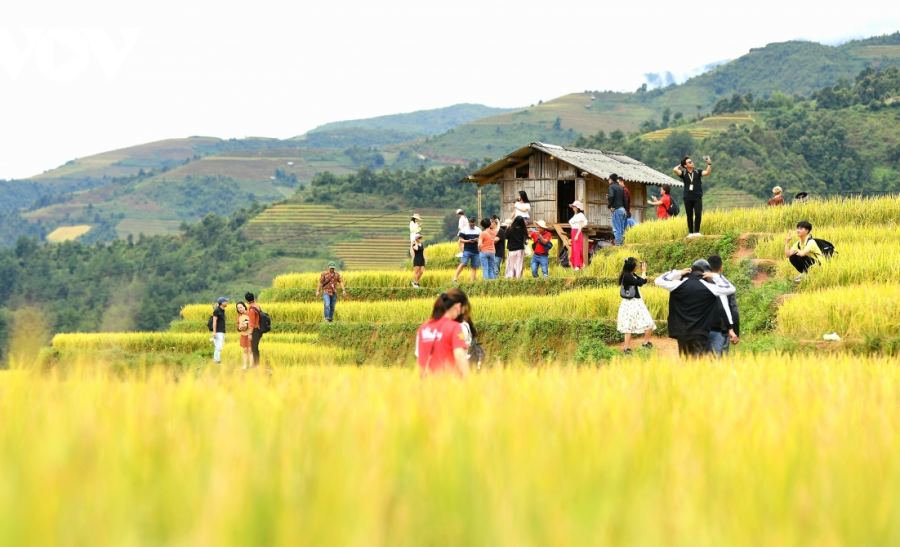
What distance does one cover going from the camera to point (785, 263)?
1850 centimetres

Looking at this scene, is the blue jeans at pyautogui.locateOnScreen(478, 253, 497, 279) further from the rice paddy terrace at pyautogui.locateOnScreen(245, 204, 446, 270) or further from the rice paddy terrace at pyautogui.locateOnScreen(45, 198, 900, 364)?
the rice paddy terrace at pyautogui.locateOnScreen(245, 204, 446, 270)

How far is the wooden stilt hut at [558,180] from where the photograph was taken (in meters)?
31.5

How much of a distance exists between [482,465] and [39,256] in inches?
4636

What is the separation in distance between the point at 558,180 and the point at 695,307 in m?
21.5

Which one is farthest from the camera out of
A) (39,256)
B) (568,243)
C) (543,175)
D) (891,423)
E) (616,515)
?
(39,256)

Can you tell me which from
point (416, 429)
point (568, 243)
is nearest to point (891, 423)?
point (416, 429)

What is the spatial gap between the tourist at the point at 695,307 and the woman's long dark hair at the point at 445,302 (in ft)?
12.2

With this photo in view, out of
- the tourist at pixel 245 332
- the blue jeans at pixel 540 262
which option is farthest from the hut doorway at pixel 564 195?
the tourist at pixel 245 332

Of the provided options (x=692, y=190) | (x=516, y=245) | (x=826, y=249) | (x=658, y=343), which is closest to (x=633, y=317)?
(x=658, y=343)

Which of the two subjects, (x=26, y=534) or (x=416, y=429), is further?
(x=416, y=429)

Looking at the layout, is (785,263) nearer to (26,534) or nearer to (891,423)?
(891,423)

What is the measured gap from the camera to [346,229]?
106562mm

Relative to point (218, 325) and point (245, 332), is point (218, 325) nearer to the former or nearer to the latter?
point (218, 325)

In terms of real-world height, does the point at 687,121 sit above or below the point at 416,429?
above
